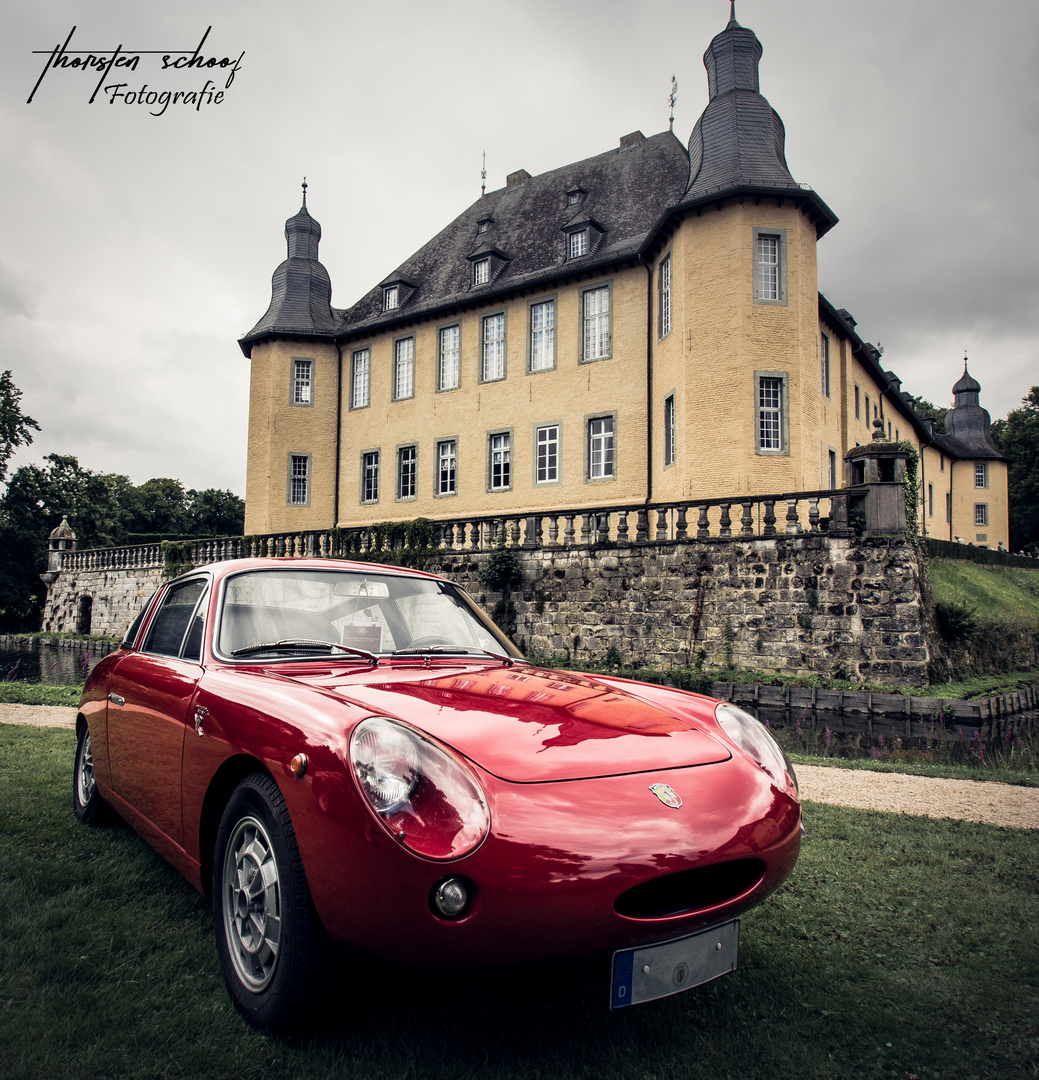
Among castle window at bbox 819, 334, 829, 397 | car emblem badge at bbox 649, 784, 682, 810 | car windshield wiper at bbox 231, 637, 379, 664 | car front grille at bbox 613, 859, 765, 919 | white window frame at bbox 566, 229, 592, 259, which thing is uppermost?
white window frame at bbox 566, 229, 592, 259

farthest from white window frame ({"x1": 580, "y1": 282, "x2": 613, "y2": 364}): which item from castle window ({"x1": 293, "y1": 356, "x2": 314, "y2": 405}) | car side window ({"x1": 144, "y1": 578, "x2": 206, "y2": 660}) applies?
car side window ({"x1": 144, "y1": 578, "x2": 206, "y2": 660})

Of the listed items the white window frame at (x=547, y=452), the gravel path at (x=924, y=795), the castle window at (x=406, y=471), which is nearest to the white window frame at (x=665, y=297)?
the white window frame at (x=547, y=452)

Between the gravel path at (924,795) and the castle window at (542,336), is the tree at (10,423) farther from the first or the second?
the gravel path at (924,795)

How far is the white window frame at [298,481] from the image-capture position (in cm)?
3112

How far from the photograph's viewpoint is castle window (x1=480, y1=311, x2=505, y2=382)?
2722 centimetres

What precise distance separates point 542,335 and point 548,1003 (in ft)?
82.6

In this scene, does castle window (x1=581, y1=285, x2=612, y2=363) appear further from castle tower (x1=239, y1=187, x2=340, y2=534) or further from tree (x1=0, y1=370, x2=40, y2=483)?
tree (x1=0, y1=370, x2=40, y2=483)

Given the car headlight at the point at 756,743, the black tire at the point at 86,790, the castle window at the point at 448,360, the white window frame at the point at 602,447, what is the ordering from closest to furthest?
1. the car headlight at the point at 756,743
2. the black tire at the point at 86,790
3. the white window frame at the point at 602,447
4. the castle window at the point at 448,360

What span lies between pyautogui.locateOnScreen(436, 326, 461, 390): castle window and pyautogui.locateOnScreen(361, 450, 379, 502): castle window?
13.7 feet

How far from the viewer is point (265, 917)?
241 cm

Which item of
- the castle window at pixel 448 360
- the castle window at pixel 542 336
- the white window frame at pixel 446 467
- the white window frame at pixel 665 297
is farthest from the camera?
the castle window at pixel 448 360

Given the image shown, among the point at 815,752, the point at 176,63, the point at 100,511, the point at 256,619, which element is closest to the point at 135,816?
the point at 256,619

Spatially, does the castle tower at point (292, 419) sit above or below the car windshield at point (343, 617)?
above

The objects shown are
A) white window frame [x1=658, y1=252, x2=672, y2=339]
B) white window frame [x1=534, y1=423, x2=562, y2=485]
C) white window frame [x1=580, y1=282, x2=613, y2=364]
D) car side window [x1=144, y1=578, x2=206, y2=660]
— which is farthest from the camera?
white window frame [x1=534, y1=423, x2=562, y2=485]
